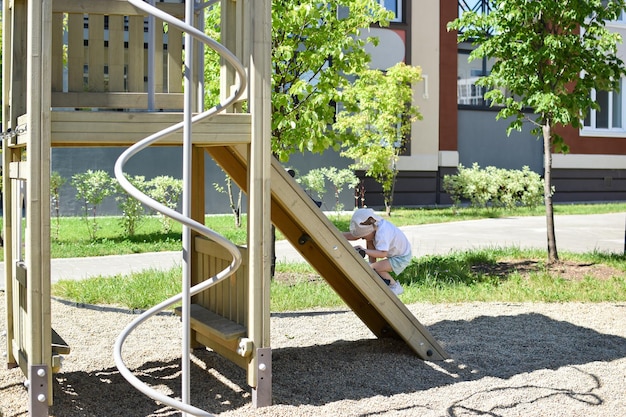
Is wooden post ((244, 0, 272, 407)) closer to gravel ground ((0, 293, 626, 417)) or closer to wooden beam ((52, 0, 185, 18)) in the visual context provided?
gravel ground ((0, 293, 626, 417))

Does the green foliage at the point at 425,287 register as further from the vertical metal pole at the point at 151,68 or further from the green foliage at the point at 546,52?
the vertical metal pole at the point at 151,68

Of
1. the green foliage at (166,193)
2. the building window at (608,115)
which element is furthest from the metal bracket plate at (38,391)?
the building window at (608,115)

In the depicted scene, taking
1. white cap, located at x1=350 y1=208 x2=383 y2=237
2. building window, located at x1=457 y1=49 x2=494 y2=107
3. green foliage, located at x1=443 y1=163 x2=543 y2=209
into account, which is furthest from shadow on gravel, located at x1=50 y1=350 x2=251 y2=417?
building window, located at x1=457 y1=49 x2=494 y2=107

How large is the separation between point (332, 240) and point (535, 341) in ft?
7.68

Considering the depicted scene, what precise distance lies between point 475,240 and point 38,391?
35.6 feet

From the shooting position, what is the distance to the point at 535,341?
6.50 m

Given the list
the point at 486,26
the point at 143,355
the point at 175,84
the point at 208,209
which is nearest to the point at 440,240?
the point at 486,26

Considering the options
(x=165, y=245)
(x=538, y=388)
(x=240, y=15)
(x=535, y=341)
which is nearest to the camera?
(x=240, y=15)

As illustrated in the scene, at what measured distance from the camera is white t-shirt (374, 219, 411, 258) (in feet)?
20.2

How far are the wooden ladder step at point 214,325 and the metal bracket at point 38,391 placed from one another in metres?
0.92

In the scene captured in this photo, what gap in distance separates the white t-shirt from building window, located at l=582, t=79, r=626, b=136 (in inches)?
887

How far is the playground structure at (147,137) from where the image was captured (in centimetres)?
423

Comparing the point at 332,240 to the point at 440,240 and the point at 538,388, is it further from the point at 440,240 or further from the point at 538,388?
the point at 440,240

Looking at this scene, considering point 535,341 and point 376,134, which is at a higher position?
point 376,134
